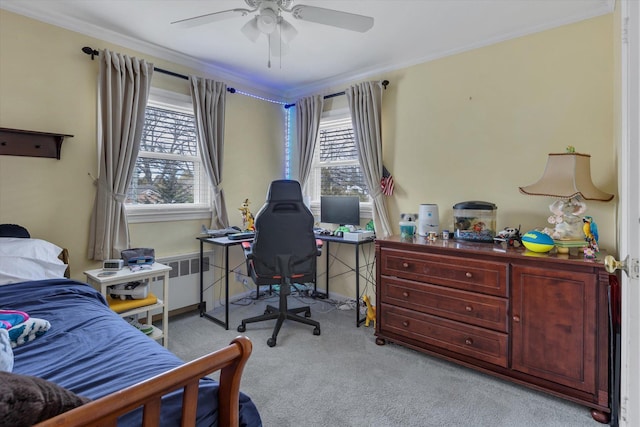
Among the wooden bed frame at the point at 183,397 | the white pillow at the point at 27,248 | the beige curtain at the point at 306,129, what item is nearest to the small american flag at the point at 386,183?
the beige curtain at the point at 306,129

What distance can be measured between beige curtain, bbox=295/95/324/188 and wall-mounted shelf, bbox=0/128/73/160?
222cm

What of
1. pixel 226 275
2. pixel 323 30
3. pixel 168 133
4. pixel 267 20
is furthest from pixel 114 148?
pixel 323 30

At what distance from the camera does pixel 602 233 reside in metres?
2.34

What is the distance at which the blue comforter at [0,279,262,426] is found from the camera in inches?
39.6

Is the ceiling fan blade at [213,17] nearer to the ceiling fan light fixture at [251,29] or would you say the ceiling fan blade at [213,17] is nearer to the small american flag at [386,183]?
the ceiling fan light fixture at [251,29]

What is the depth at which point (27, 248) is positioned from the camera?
2.13 m

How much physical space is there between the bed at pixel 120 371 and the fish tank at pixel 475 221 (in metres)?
2.14

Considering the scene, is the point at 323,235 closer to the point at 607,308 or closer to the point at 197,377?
the point at 607,308

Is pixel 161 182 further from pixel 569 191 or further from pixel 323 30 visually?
pixel 569 191

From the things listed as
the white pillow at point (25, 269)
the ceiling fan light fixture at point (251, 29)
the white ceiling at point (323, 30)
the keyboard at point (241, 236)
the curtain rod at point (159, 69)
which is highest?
the white ceiling at point (323, 30)

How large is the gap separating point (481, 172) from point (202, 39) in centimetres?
263

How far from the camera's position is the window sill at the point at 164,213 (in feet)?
9.88

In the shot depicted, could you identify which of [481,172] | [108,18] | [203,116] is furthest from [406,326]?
[108,18]

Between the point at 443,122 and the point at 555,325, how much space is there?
1849 mm
